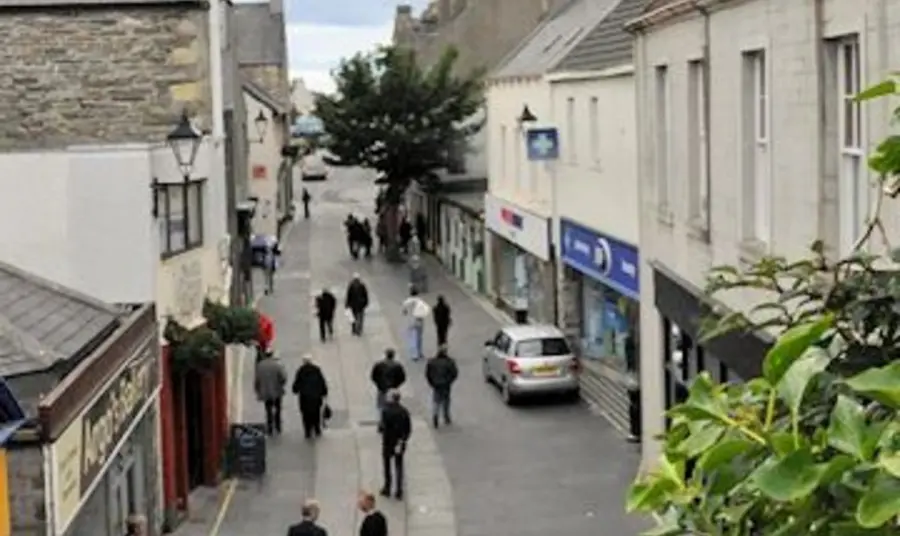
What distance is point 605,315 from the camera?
31672 millimetres

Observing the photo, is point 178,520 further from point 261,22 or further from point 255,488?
point 261,22

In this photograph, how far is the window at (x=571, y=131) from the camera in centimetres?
3325

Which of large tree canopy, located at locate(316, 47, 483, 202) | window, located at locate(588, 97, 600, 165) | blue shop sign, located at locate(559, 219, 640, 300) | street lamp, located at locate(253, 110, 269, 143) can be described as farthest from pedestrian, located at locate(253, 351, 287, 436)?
street lamp, located at locate(253, 110, 269, 143)

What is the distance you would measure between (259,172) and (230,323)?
38.6m

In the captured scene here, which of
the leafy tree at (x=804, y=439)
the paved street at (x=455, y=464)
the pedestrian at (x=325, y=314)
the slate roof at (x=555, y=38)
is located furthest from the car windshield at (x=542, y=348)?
the leafy tree at (x=804, y=439)

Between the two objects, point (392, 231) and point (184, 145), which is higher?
point (184, 145)

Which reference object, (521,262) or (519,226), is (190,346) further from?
(521,262)

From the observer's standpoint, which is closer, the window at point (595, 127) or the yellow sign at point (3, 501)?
the yellow sign at point (3, 501)

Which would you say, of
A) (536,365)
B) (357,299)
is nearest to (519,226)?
(357,299)

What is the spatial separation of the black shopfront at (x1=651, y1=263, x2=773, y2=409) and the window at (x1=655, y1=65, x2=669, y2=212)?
0.89 meters

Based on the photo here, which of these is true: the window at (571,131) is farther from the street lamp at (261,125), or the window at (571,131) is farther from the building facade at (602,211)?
the street lamp at (261,125)

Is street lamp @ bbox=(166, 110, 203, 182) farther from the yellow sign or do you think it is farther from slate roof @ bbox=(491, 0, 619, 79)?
slate roof @ bbox=(491, 0, 619, 79)

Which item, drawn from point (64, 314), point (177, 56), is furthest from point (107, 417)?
point (177, 56)

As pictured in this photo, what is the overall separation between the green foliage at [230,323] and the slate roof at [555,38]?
1244 centimetres
